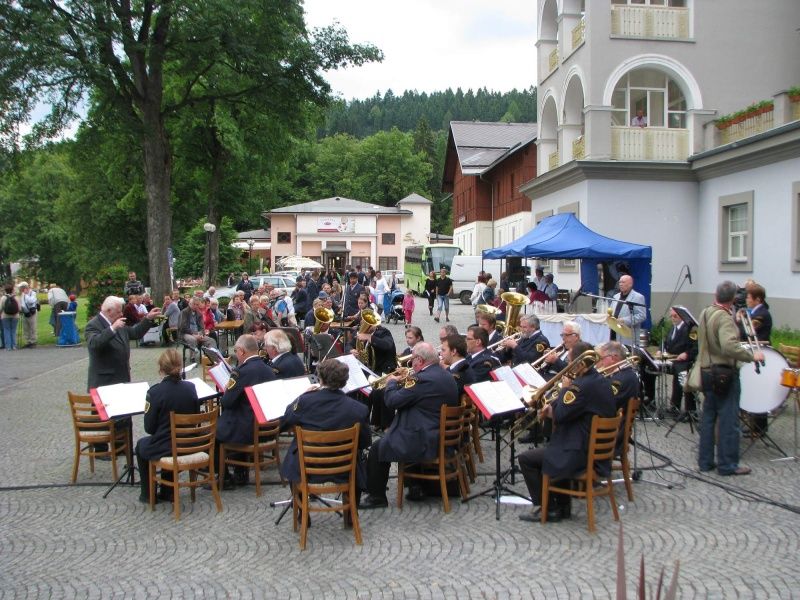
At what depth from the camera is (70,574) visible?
212 inches

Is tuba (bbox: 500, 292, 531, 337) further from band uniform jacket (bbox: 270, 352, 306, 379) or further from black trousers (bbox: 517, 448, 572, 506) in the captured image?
black trousers (bbox: 517, 448, 572, 506)

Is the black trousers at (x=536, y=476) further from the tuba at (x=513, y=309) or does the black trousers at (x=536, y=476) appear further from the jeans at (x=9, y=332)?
the jeans at (x=9, y=332)

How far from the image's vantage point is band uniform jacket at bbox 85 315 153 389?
26.9ft

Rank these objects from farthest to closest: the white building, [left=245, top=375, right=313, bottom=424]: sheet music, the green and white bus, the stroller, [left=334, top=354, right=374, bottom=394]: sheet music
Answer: the green and white bus, the stroller, the white building, [left=334, top=354, right=374, bottom=394]: sheet music, [left=245, top=375, right=313, bottom=424]: sheet music

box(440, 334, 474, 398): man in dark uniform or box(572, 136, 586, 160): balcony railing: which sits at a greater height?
box(572, 136, 586, 160): balcony railing

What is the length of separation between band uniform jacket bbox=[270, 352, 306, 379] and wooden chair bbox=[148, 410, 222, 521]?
1.09 m

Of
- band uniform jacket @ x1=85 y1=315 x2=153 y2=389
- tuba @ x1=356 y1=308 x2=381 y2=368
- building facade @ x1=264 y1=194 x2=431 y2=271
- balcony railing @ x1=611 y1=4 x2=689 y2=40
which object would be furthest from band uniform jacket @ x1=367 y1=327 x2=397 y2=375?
building facade @ x1=264 y1=194 x2=431 y2=271

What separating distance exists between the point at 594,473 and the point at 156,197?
63.3 feet

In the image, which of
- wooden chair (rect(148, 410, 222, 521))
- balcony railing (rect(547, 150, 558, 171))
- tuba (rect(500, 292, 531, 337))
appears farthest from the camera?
balcony railing (rect(547, 150, 558, 171))

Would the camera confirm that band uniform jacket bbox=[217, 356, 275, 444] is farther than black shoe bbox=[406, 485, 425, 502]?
Yes

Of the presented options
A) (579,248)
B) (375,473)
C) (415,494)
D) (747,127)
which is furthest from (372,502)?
(747,127)

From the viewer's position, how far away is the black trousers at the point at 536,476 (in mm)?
6395

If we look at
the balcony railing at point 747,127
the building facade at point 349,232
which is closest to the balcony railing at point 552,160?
the balcony railing at point 747,127

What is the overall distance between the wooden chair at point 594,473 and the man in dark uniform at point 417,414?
1058 millimetres
